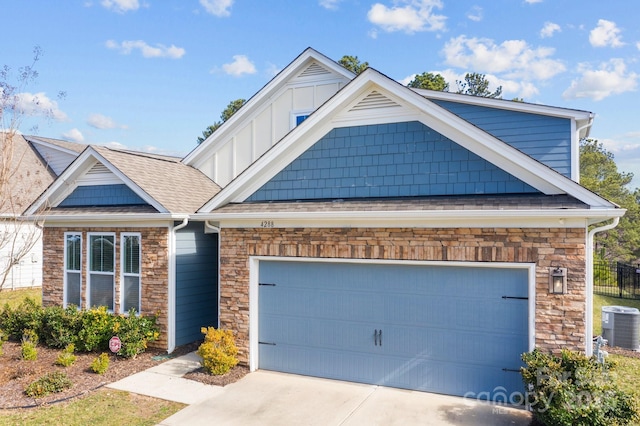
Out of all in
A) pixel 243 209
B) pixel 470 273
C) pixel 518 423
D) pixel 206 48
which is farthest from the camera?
pixel 206 48

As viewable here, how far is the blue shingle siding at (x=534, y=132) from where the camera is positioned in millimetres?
10289

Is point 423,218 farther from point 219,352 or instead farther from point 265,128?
point 265,128

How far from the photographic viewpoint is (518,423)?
6.50m

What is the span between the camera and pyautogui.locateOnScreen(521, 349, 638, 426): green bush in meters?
5.58

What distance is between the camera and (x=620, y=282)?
18.2m

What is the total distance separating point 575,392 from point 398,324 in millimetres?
2951

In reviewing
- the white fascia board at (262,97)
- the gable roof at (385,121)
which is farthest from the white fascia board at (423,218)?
the white fascia board at (262,97)

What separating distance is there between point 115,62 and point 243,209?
1063 cm

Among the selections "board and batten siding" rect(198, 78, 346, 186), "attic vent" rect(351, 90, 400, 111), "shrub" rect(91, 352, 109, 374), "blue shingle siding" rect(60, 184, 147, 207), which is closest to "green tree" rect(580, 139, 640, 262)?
"board and batten siding" rect(198, 78, 346, 186)

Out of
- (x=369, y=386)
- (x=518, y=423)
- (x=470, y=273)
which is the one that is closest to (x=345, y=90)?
(x=470, y=273)

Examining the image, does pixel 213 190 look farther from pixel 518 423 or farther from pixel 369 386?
pixel 518 423

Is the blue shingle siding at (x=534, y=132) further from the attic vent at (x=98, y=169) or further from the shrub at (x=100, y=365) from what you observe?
the shrub at (x=100, y=365)

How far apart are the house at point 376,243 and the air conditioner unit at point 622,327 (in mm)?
3989

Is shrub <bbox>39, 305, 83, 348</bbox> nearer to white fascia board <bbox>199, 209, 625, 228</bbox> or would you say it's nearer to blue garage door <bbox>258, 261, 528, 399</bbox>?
white fascia board <bbox>199, 209, 625, 228</bbox>
